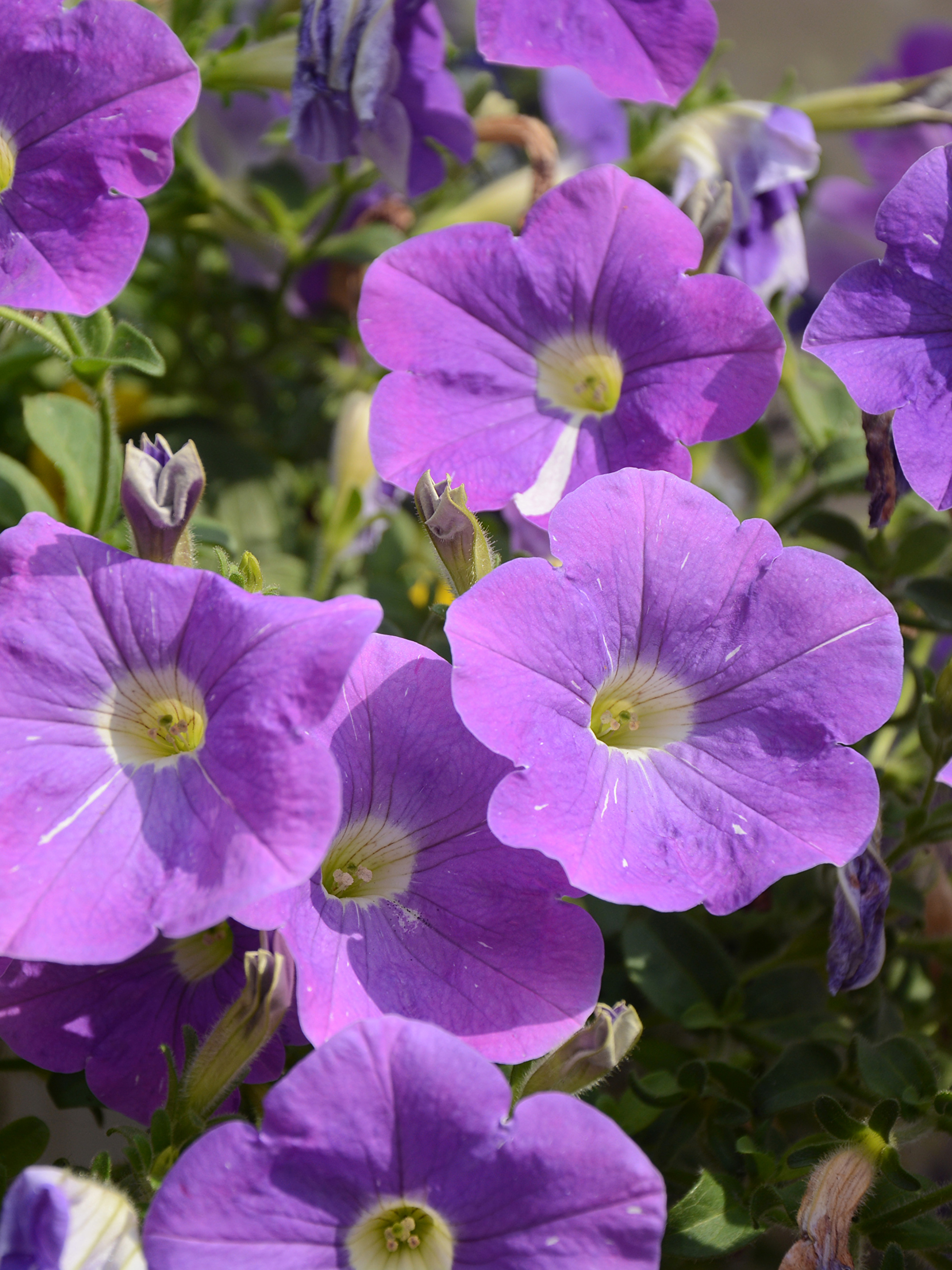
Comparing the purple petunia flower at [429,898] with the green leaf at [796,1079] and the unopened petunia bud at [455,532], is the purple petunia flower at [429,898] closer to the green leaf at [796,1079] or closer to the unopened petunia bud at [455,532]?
the unopened petunia bud at [455,532]

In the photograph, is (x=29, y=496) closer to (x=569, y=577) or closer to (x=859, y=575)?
(x=569, y=577)

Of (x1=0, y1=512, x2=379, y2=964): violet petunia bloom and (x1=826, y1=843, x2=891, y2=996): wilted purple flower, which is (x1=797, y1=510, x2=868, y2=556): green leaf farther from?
(x1=0, y1=512, x2=379, y2=964): violet petunia bloom

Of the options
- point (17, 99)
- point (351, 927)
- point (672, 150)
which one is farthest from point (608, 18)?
point (351, 927)

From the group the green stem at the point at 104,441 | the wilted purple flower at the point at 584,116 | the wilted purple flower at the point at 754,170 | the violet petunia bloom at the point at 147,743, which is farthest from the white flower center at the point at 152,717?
the wilted purple flower at the point at 584,116

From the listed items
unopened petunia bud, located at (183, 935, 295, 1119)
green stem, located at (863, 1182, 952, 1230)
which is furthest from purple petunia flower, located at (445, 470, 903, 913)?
green stem, located at (863, 1182, 952, 1230)

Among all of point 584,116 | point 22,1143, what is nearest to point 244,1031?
point 22,1143

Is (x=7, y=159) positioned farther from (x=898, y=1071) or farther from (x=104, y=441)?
(x=898, y=1071)
